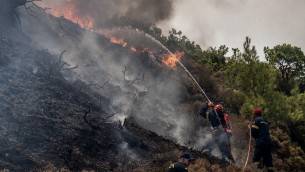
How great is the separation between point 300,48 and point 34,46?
28324 millimetres

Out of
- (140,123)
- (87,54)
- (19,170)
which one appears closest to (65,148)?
(19,170)

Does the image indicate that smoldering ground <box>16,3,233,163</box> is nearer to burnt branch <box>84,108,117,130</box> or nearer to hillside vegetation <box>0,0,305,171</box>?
hillside vegetation <box>0,0,305,171</box>

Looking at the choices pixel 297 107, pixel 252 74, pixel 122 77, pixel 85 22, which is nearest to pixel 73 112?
Answer: pixel 122 77

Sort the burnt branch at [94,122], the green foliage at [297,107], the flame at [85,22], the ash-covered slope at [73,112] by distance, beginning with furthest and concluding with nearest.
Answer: the flame at [85,22]
the green foliage at [297,107]
the burnt branch at [94,122]
the ash-covered slope at [73,112]

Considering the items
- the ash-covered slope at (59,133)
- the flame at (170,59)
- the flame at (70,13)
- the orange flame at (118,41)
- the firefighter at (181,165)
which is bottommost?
the firefighter at (181,165)

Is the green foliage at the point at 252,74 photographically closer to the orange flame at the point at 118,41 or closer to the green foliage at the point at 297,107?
the green foliage at the point at 297,107

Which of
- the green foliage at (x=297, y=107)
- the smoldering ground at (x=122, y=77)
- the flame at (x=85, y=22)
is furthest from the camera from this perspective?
the flame at (x=85, y=22)

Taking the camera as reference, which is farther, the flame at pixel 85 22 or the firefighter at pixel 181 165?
the flame at pixel 85 22

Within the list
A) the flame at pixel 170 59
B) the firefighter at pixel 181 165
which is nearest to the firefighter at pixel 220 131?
the firefighter at pixel 181 165

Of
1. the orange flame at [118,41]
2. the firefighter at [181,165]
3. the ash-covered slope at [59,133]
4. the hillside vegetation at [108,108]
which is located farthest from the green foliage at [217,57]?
the firefighter at [181,165]

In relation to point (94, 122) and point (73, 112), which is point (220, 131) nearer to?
point (94, 122)

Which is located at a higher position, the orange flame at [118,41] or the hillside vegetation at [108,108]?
the orange flame at [118,41]

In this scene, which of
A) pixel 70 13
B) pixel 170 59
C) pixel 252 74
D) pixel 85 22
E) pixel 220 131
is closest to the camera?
pixel 220 131

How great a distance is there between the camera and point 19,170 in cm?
872
